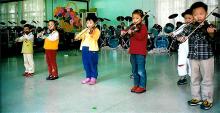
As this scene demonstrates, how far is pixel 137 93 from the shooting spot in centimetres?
400

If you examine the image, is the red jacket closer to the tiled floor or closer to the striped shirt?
the tiled floor

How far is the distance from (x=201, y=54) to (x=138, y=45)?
97 cm

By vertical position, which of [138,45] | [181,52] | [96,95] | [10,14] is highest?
[10,14]

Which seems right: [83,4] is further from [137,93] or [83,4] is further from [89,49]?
[137,93]

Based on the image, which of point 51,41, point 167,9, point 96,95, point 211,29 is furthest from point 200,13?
point 167,9

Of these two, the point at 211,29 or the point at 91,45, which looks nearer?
the point at 211,29

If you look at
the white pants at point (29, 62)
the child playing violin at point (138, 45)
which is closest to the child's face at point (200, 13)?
the child playing violin at point (138, 45)

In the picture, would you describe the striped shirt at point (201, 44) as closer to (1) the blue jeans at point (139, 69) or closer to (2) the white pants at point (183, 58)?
(1) the blue jeans at point (139, 69)

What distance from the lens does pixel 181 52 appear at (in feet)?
14.5

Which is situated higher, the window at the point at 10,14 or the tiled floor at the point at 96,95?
the window at the point at 10,14

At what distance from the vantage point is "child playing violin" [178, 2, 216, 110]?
3.13 m

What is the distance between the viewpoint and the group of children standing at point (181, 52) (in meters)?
3.18

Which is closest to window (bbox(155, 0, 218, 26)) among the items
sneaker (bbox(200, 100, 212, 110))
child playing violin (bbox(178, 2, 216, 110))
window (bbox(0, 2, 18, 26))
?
window (bbox(0, 2, 18, 26))

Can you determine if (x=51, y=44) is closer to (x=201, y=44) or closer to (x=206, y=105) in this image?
(x=201, y=44)
